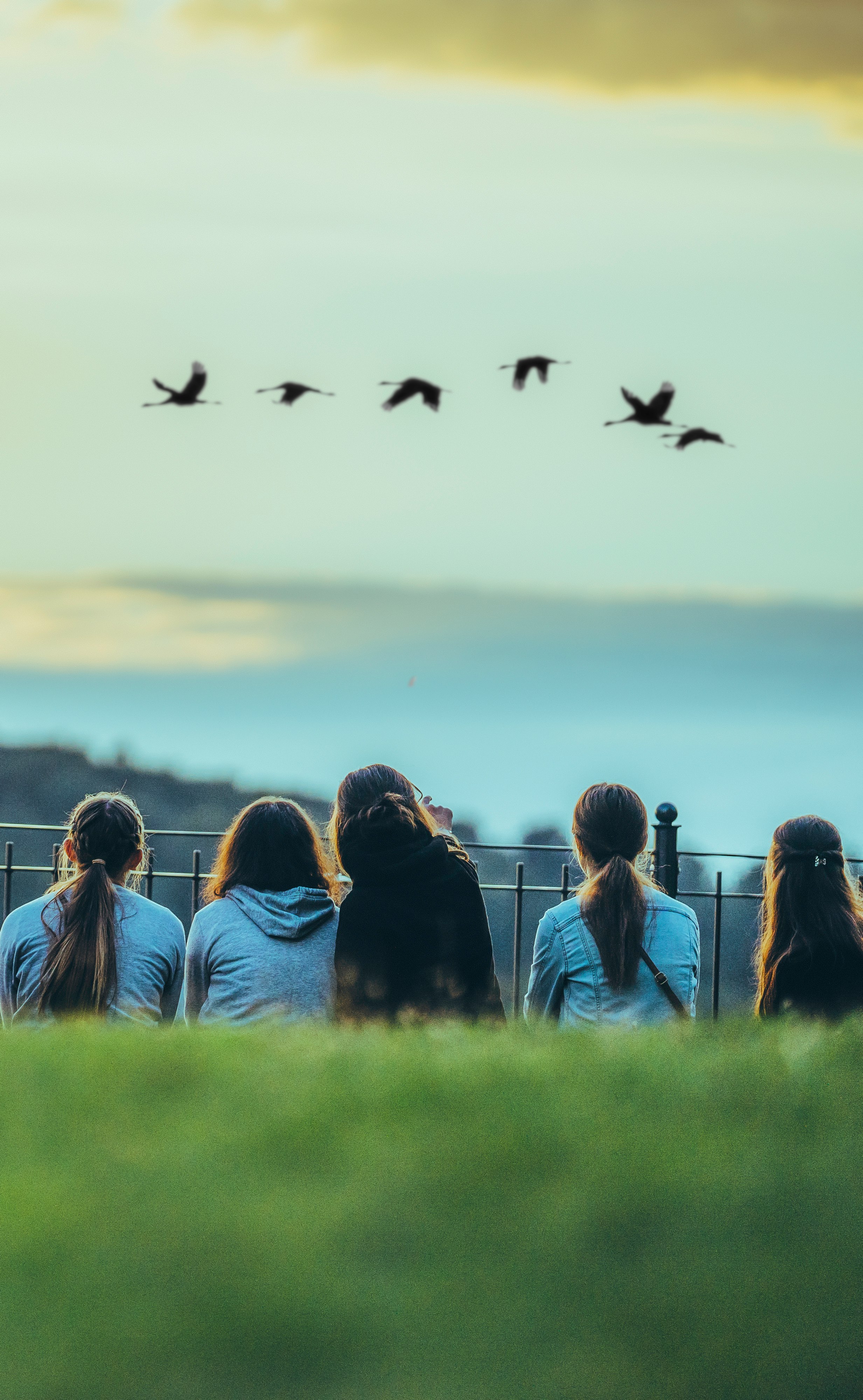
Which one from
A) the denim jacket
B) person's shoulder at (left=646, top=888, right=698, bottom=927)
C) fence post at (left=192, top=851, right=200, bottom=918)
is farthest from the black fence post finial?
person's shoulder at (left=646, top=888, right=698, bottom=927)

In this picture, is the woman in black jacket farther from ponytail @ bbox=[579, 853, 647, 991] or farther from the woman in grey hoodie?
ponytail @ bbox=[579, 853, 647, 991]

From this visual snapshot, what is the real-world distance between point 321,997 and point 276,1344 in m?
2.84

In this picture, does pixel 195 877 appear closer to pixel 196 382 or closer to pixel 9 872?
pixel 9 872

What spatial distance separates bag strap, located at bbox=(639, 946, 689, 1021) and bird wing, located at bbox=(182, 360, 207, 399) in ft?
6.57

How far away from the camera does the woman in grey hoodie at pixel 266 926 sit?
3885 mm

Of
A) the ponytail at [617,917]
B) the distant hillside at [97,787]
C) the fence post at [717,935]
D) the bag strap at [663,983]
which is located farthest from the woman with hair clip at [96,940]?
the distant hillside at [97,787]

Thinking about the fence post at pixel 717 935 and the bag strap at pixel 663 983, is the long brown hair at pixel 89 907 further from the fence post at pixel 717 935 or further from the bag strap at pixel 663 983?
the fence post at pixel 717 935

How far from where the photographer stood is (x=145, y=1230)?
3.95ft

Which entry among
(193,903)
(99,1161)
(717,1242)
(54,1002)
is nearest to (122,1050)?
(99,1161)

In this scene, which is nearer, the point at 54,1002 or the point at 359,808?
the point at 54,1002

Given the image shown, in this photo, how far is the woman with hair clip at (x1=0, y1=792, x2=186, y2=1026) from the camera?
12.6 ft

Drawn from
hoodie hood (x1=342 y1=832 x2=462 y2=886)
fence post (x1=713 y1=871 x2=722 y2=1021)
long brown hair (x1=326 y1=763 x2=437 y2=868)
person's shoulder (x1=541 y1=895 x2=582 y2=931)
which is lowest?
fence post (x1=713 y1=871 x2=722 y2=1021)

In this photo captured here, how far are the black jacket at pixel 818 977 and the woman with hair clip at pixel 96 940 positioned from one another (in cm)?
180

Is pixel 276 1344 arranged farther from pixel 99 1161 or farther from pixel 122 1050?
pixel 122 1050
